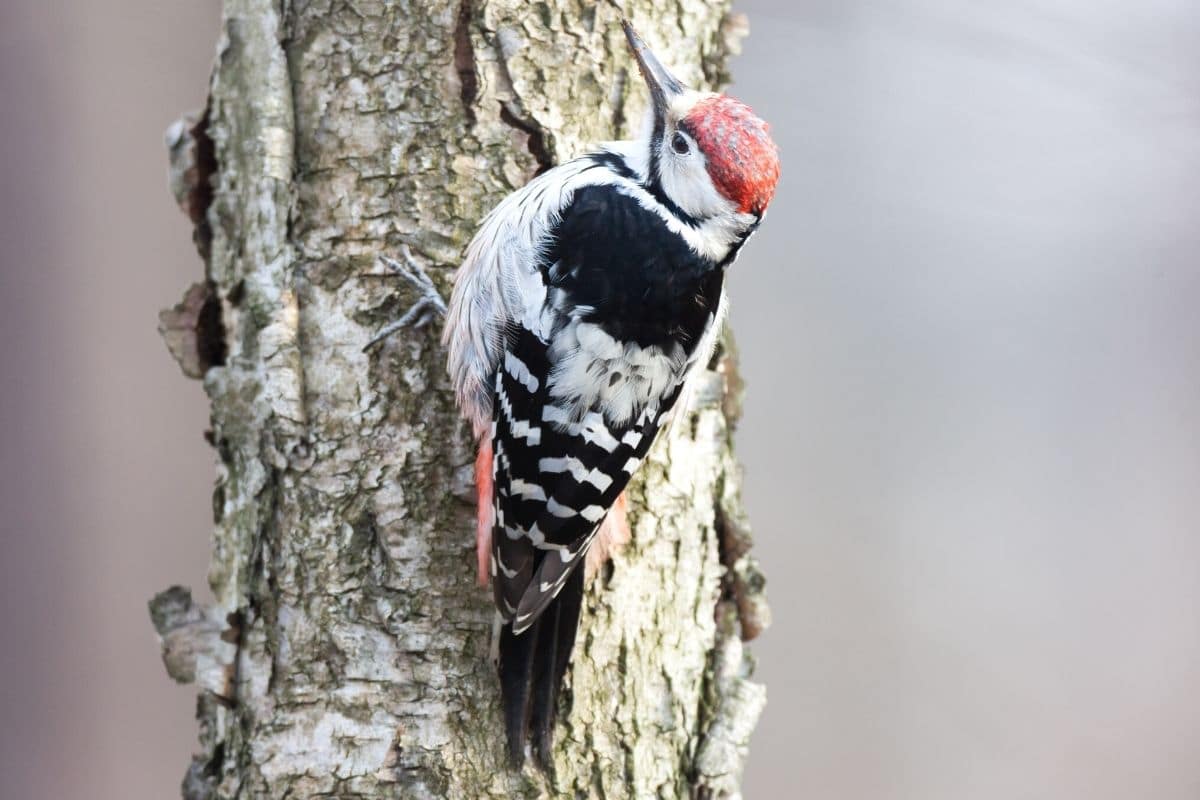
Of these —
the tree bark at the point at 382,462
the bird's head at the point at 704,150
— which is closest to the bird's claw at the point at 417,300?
the tree bark at the point at 382,462

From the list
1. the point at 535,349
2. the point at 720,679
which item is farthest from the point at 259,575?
the point at 720,679

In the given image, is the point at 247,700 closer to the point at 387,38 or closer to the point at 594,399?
the point at 594,399

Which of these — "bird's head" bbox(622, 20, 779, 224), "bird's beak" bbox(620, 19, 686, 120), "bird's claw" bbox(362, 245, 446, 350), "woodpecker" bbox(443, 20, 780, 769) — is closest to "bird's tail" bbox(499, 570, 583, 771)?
"woodpecker" bbox(443, 20, 780, 769)

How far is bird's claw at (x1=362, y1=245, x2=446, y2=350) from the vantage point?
1984mm

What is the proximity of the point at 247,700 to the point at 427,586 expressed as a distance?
0.40 m

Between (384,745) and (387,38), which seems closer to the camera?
(384,745)

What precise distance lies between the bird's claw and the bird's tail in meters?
0.54

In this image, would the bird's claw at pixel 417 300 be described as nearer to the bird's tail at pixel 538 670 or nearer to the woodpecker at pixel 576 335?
the woodpecker at pixel 576 335

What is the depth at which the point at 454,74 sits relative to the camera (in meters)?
2.02

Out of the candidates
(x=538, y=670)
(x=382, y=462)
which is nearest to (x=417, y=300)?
(x=382, y=462)

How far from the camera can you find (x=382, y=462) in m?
1.94

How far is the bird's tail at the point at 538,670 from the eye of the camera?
Result: 187cm

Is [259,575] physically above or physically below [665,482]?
below

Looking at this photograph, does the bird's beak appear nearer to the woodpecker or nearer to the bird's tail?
the woodpecker
